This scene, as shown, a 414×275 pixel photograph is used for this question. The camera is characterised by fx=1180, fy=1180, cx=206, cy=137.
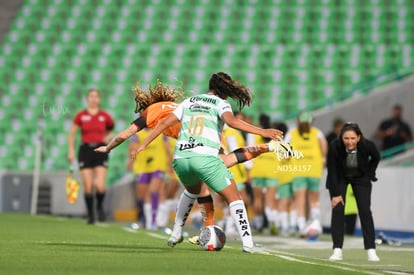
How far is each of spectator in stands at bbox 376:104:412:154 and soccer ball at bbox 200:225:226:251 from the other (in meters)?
12.9

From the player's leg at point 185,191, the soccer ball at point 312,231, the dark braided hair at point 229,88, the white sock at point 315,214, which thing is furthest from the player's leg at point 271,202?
the dark braided hair at point 229,88

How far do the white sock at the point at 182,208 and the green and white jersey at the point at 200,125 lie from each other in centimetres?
98

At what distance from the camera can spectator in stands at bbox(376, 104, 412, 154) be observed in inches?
997

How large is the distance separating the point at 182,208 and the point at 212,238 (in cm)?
48

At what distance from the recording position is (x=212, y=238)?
12867mm

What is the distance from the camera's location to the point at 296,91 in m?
31.4

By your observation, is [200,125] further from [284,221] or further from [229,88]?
[284,221]

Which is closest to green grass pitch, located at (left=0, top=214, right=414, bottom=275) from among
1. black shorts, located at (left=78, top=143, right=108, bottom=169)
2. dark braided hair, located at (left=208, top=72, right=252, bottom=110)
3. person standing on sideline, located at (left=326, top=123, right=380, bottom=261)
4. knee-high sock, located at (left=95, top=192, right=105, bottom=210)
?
person standing on sideline, located at (left=326, top=123, right=380, bottom=261)

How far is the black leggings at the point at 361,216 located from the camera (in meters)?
13.2

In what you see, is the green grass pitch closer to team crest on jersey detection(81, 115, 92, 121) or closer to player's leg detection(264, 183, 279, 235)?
team crest on jersey detection(81, 115, 92, 121)

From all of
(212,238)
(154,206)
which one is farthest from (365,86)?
(212,238)

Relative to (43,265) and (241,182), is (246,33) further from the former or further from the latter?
(43,265)

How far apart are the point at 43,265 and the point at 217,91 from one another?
9.92 feet

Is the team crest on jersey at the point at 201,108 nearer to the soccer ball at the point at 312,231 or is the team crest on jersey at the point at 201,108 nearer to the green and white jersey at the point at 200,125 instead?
the green and white jersey at the point at 200,125
